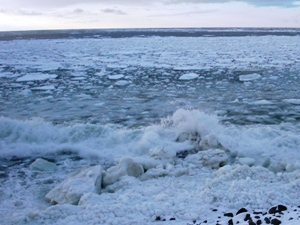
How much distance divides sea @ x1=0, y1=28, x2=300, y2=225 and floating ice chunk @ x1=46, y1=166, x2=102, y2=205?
15 centimetres

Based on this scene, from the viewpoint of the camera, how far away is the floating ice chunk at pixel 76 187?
12.7ft

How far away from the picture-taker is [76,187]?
13.3 ft

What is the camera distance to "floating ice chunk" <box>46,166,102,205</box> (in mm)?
3885

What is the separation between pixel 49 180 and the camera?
4.71 m

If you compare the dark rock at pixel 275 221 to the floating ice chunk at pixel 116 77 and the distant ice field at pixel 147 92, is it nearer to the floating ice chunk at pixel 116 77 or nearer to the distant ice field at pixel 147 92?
the distant ice field at pixel 147 92

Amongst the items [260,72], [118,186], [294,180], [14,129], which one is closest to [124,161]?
[118,186]

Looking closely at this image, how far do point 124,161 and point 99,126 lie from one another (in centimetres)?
220

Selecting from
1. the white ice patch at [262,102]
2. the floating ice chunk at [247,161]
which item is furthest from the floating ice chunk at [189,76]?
the floating ice chunk at [247,161]

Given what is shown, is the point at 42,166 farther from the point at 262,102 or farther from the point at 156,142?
the point at 262,102

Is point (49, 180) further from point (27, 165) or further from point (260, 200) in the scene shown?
point (260, 200)

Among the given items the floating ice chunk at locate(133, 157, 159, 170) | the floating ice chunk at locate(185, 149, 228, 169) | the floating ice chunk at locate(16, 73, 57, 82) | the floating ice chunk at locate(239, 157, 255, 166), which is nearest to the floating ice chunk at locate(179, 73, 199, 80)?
the floating ice chunk at locate(16, 73, 57, 82)

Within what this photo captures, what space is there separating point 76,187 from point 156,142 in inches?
91.1

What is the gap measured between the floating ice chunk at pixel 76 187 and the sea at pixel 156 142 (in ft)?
0.48

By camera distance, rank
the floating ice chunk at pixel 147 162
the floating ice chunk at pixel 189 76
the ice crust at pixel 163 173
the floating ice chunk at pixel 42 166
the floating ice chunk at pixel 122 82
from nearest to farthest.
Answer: the ice crust at pixel 163 173 < the floating ice chunk at pixel 147 162 < the floating ice chunk at pixel 42 166 < the floating ice chunk at pixel 122 82 < the floating ice chunk at pixel 189 76
